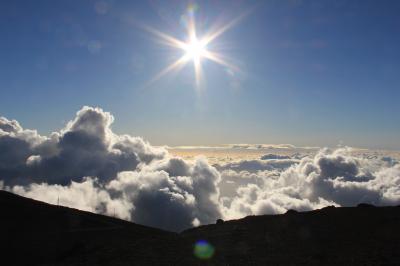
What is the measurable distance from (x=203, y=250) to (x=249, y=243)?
4765 millimetres

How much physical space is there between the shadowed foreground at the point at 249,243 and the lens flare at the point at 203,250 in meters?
0.59

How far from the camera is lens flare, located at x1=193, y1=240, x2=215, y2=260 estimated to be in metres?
32.8

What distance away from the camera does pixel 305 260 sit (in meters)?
28.9

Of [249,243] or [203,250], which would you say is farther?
[249,243]

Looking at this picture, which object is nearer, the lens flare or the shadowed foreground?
the shadowed foreground

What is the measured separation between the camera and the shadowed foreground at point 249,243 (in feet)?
Result: 97.9

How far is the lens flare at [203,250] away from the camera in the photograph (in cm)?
3282

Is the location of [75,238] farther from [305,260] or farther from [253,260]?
[305,260]

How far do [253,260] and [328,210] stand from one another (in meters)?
19.0

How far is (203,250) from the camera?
35.0 meters

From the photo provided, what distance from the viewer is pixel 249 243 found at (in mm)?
35531

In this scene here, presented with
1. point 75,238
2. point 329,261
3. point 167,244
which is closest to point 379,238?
point 329,261

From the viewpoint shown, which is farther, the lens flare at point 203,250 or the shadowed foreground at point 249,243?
the lens flare at point 203,250

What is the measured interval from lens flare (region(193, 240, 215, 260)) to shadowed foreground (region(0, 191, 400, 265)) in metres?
0.59
